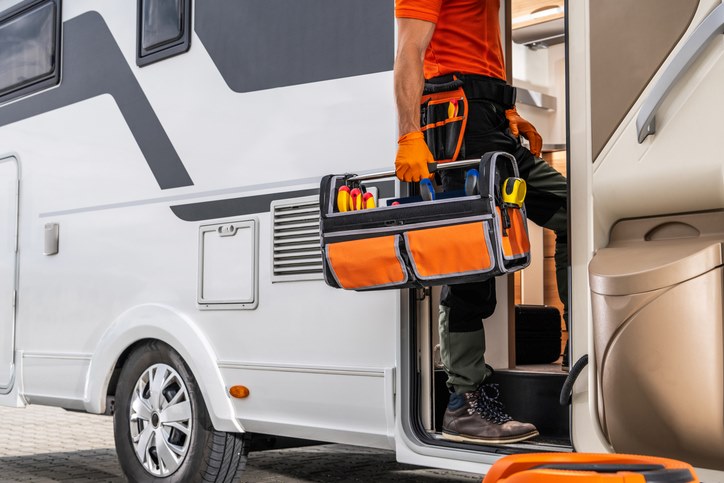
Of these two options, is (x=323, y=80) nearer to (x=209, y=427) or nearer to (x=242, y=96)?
(x=242, y=96)

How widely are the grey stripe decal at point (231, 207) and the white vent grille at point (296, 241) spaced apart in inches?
1.2

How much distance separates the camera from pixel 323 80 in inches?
144

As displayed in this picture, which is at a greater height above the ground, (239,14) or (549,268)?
(239,14)

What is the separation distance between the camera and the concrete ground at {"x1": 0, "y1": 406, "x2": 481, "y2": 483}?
525cm

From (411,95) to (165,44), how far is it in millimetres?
1672

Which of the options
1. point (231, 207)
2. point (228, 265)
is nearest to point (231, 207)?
point (231, 207)

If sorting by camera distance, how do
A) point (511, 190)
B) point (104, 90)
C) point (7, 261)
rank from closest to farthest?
point (511, 190), point (104, 90), point (7, 261)

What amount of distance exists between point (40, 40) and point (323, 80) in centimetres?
224

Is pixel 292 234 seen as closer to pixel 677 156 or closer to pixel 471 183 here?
pixel 471 183

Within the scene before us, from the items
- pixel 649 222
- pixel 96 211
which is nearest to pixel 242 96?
pixel 96 211

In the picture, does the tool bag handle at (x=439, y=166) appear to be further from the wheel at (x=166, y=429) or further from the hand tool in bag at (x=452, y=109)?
Answer: the wheel at (x=166, y=429)

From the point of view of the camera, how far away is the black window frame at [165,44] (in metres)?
4.23

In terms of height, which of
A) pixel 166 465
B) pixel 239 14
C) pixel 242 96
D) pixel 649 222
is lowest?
pixel 166 465

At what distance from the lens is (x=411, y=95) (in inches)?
123
